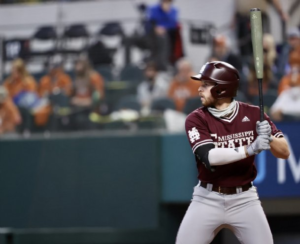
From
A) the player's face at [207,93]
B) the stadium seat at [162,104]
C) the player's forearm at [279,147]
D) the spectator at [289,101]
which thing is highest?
the player's face at [207,93]

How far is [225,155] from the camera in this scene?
171 inches

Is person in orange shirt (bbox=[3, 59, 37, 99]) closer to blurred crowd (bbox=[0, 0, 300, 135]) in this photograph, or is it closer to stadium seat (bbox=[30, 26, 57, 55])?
blurred crowd (bbox=[0, 0, 300, 135])

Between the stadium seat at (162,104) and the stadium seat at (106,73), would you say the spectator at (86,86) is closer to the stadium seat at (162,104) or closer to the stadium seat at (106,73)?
the stadium seat at (106,73)

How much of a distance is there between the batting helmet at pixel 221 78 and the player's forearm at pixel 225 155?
1.25ft

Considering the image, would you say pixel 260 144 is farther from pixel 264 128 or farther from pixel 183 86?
pixel 183 86

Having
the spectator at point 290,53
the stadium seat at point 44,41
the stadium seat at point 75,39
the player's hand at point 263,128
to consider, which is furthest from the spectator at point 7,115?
the player's hand at point 263,128

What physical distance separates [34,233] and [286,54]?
13.0ft

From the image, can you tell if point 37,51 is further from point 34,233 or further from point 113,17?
point 34,233

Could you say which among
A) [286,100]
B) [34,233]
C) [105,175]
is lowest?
[34,233]

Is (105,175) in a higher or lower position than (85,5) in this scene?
lower

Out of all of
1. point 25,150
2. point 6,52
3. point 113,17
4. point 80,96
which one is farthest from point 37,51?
point 25,150

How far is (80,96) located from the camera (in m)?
9.83

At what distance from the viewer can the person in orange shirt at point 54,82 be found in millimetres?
10711

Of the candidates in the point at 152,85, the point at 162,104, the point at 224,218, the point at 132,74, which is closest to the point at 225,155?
the point at 224,218
